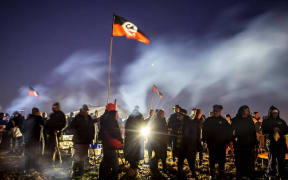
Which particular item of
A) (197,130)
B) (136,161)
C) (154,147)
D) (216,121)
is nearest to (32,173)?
(136,161)

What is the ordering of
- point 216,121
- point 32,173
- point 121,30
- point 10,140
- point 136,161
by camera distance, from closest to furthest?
point 216,121, point 32,173, point 136,161, point 121,30, point 10,140

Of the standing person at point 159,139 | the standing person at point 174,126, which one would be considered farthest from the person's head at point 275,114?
the standing person at point 159,139

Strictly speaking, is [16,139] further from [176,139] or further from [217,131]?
[217,131]

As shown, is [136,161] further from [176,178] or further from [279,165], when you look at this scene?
[279,165]

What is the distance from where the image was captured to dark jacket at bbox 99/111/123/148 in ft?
18.7

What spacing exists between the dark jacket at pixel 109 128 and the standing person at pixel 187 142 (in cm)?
264

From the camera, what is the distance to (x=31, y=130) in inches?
290

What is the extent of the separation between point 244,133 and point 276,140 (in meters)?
Result: 1.60

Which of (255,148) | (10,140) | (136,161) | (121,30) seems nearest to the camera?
(255,148)

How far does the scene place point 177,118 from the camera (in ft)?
26.6

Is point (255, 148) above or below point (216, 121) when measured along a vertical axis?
below

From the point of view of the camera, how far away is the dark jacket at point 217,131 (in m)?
6.52

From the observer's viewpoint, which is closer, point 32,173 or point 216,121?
point 216,121

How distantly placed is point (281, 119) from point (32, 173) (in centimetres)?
923
